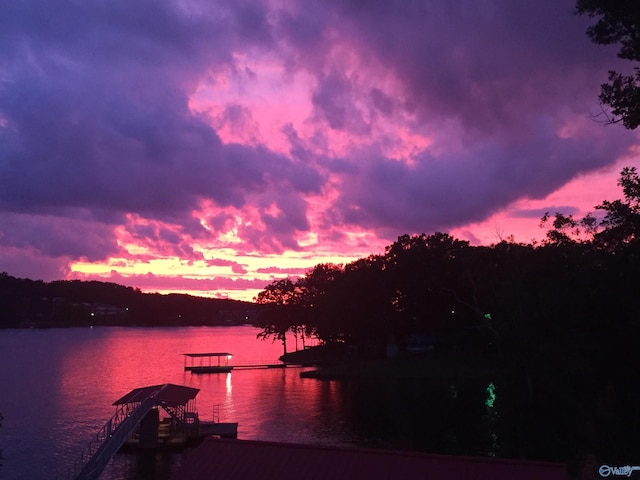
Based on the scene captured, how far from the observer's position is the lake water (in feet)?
155

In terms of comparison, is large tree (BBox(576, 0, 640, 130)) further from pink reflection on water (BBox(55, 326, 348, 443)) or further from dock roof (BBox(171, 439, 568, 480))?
pink reflection on water (BBox(55, 326, 348, 443))

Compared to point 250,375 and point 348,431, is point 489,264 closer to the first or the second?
point 348,431

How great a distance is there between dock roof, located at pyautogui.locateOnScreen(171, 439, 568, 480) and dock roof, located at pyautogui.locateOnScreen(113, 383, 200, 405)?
2919 cm

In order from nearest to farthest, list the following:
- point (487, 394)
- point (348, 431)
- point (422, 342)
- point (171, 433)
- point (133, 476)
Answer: point (133, 476)
point (171, 433)
point (348, 431)
point (487, 394)
point (422, 342)

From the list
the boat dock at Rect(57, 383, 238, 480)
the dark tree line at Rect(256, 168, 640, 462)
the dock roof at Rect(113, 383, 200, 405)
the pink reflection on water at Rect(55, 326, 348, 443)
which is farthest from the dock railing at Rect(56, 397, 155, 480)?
the dark tree line at Rect(256, 168, 640, 462)

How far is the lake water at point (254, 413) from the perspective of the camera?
47156 mm

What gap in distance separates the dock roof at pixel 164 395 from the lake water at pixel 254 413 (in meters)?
4.25

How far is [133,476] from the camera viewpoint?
40781mm

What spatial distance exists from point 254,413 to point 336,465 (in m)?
48.5

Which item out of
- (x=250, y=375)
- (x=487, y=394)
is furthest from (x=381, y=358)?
(x=487, y=394)

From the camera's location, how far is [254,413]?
65.7 metres

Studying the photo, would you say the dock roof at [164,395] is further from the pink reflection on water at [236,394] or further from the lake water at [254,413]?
the pink reflection on water at [236,394]

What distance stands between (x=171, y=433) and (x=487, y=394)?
4019 centimetres

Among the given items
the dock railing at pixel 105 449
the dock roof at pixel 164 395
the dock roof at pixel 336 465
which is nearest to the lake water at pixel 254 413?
the dock railing at pixel 105 449
